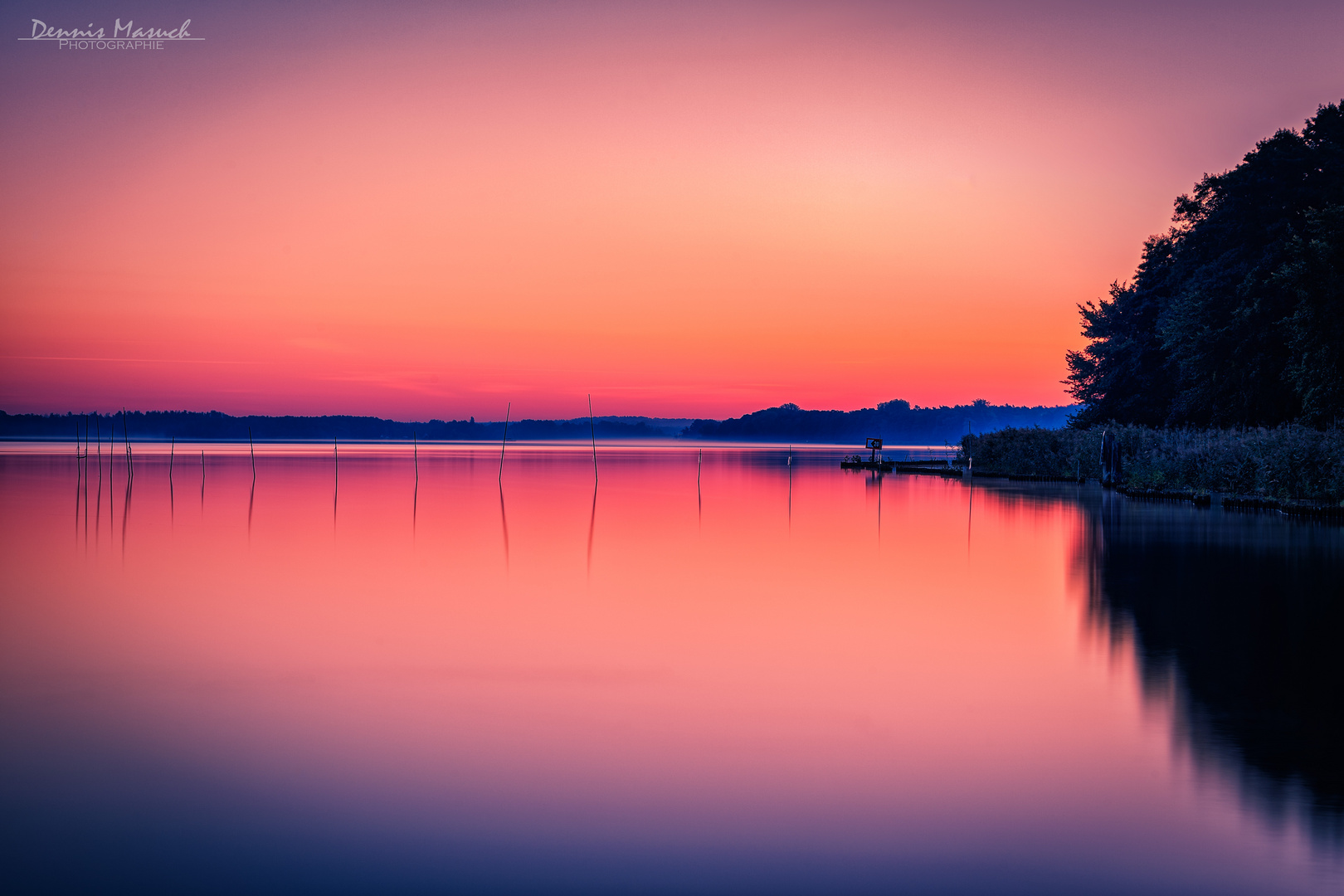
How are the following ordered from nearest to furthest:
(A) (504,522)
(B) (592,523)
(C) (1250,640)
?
(C) (1250,640) < (B) (592,523) < (A) (504,522)

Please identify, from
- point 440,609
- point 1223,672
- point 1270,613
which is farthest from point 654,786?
point 1270,613

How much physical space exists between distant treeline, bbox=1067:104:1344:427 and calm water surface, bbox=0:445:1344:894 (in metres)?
24.1

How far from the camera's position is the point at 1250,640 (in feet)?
48.6

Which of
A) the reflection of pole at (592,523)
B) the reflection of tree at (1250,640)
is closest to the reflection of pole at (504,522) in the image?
the reflection of pole at (592,523)

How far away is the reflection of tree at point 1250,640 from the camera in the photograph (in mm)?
9102

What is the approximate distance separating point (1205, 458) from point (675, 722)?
4308 cm

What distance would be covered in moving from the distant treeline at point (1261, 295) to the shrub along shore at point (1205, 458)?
2628mm

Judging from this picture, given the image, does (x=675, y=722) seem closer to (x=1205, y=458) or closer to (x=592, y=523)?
(x=592, y=523)

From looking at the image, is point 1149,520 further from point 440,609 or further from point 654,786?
point 654,786

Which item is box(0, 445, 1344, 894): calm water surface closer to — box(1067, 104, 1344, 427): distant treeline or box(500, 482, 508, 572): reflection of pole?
box(500, 482, 508, 572): reflection of pole

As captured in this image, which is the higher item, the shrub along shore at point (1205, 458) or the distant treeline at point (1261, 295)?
the distant treeline at point (1261, 295)

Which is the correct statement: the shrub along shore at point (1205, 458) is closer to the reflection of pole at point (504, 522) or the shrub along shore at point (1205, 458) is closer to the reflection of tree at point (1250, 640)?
the reflection of tree at point (1250, 640)

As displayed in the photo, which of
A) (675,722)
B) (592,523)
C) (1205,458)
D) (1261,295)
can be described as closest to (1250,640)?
(675,722)

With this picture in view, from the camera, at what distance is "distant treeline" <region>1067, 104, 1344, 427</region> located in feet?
148
